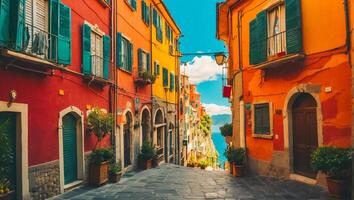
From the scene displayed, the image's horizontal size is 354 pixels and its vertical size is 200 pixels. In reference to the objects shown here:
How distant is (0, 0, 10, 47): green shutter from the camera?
677 centimetres

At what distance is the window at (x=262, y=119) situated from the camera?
12.3 meters

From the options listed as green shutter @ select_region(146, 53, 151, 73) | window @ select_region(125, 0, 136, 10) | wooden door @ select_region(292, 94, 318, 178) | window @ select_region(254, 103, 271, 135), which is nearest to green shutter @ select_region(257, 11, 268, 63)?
window @ select_region(254, 103, 271, 135)

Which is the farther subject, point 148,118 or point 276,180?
point 148,118

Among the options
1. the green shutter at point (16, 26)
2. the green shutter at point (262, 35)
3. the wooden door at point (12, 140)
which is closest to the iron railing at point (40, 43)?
the green shutter at point (16, 26)

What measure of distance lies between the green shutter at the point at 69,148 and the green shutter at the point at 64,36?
197 centimetres

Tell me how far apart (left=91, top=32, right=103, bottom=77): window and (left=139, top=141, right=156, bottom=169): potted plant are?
633 centimetres

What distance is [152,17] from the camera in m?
20.6

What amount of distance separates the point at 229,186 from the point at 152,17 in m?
13.2

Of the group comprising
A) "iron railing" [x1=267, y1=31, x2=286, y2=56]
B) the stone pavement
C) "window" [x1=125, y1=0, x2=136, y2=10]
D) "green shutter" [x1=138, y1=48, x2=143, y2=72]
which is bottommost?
the stone pavement

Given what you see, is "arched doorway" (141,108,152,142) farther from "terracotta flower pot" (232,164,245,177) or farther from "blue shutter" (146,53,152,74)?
"terracotta flower pot" (232,164,245,177)

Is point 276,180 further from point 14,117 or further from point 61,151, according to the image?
point 14,117

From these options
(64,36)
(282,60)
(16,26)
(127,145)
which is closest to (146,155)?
(127,145)

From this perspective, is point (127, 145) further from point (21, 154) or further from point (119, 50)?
point (21, 154)

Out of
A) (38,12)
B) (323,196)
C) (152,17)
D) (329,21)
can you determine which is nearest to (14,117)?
(38,12)
